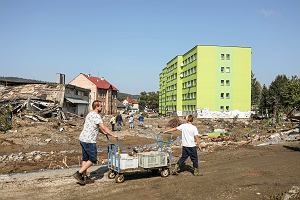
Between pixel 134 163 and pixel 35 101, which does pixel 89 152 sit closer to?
pixel 134 163

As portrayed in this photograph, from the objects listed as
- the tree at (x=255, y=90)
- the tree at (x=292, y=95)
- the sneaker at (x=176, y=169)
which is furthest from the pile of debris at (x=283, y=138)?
the tree at (x=255, y=90)

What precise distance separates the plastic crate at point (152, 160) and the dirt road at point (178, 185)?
380 mm

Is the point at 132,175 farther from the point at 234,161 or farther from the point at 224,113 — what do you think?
the point at 224,113

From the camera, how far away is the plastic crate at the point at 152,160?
355 inches

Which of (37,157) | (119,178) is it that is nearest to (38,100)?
(37,157)

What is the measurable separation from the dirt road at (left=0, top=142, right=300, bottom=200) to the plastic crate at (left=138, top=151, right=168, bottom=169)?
0.38 metres

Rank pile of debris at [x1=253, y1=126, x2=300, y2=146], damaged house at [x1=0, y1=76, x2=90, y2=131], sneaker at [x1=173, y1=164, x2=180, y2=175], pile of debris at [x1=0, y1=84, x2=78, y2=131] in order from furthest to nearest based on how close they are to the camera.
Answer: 1. damaged house at [x1=0, y1=76, x2=90, y2=131]
2. pile of debris at [x1=0, y1=84, x2=78, y2=131]
3. pile of debris at [x1=253, y1=126, x2=300, y2=146]
4. sneaker at [x1=173, y1=164, x2=180, y2=175]

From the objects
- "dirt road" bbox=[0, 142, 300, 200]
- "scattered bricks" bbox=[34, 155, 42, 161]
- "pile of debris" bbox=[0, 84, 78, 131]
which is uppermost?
"pile of debris" bbox=[0, 84, 78, 131]

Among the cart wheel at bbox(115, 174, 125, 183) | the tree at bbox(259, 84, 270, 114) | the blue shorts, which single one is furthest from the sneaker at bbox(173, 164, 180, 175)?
the tree at bbox(259, 84, 270, 114)

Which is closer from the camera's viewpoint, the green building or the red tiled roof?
the green building

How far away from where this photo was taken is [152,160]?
9078 millimetres

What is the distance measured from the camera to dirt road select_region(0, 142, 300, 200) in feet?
24.0

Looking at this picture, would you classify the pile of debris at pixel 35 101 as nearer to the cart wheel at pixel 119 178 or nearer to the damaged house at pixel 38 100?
the damaged house at pixel 38 100

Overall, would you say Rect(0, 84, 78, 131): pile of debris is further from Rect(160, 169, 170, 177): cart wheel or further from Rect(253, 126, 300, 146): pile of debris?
Rect(160, 169, 170, 177): cart wheel
